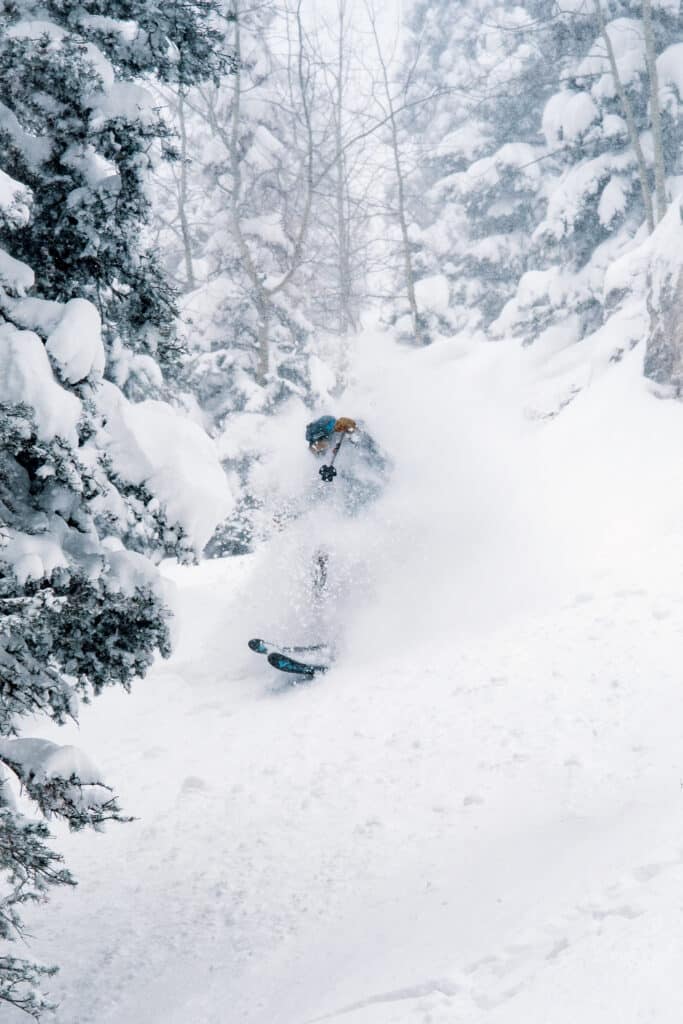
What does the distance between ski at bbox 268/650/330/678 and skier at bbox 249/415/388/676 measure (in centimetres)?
34

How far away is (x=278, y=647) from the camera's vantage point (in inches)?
360

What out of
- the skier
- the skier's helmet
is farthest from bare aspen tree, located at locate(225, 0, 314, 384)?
the skier's helmet

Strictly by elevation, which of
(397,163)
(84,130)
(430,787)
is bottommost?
(430,787)

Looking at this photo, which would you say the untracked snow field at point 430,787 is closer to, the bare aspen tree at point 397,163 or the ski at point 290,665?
the ski at point 290,665

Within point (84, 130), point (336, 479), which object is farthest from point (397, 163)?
point (84, 130)

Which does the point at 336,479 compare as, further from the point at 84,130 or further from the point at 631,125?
the point at 631,125

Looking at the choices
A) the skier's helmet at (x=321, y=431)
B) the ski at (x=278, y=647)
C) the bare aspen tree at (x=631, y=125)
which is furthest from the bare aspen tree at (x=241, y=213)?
the ski at (x=278, y=647)

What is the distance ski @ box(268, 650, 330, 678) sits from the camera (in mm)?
9000

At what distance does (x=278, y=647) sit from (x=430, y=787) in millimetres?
3308

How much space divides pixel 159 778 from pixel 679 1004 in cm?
564

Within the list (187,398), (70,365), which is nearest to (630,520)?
(70,365)

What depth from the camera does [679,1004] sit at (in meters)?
2.98

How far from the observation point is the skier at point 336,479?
33.7 feet

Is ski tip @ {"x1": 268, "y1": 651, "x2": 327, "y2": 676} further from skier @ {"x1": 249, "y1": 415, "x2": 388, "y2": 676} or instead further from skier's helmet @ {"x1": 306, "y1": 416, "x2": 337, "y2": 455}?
skier's helmet @ {"x1": 306, "y1": 416, "x2": 337, "y2": 455}
